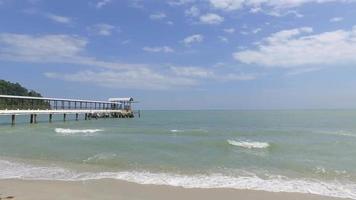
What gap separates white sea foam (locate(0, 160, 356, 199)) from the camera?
506 inches

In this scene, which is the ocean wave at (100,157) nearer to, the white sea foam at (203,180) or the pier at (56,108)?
the white sea foam at (203,180)

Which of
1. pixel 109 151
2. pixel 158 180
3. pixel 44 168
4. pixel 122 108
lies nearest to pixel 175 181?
pixel 158 180

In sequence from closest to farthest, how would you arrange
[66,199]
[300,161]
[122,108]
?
[66,199] → [300,161] → [122,108]

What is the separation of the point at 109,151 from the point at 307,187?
1305 centimetres

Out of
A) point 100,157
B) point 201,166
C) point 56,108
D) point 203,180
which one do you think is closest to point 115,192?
point 203,180

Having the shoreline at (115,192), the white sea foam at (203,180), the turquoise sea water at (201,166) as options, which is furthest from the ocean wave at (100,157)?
the shoreline at (115,192)

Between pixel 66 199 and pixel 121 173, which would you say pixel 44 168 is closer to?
pixel 121 173

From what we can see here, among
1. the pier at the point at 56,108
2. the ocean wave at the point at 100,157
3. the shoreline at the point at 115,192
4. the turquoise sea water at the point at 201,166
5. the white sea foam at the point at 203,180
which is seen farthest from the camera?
the pier at the point at 56,108

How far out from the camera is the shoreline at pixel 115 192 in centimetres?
1120

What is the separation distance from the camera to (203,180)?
559 inches

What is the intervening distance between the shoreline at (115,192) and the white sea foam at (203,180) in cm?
67

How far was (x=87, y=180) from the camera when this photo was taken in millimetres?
13719

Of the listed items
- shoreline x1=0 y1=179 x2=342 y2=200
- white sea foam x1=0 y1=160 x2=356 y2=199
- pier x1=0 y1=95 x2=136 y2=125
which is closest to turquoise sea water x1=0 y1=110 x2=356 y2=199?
white sea foam x1=0 y1=160 x2=356 y2=199

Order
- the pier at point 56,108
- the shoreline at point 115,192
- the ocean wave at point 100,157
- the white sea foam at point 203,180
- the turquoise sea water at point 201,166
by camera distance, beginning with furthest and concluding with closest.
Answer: the pier at point 56,108 < the ocean wave at point 100,157 < the turquoise sea water at point 201,166 < the white sea foam at point 203,180 < the shoreline at point 115,192
